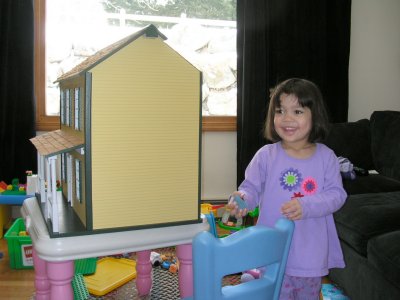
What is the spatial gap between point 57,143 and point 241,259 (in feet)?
2.13

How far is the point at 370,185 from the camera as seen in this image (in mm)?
2283

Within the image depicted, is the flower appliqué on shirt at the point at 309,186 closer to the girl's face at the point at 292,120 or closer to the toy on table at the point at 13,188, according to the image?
the girl's face at the point at 292,120

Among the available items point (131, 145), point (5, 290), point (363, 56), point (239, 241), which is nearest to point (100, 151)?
point (131, 145)

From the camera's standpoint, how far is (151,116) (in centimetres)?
110

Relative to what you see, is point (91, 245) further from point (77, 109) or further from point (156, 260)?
point (156, 260)

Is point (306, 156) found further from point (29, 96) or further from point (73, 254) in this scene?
point (29, 96)

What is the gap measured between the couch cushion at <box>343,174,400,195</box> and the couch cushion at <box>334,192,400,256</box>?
0.66 ft

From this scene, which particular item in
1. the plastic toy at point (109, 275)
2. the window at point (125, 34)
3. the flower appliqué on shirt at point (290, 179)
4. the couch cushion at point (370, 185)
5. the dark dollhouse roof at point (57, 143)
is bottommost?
the plastic toy at point (109, 275)

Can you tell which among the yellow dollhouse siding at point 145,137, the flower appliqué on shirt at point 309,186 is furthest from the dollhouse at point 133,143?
the flower appliqué on shirt at point 309,186

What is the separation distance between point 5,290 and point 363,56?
3011mm

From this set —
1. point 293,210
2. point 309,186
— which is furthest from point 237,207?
point 309,186

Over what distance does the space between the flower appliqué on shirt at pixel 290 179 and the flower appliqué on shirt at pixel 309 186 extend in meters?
0.02

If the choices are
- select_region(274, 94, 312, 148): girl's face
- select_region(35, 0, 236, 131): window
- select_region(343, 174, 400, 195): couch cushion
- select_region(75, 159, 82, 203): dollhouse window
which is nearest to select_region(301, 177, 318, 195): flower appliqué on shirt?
select_region(274, 94, 312, 148): girl's face

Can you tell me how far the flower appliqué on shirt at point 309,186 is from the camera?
4.25ft
